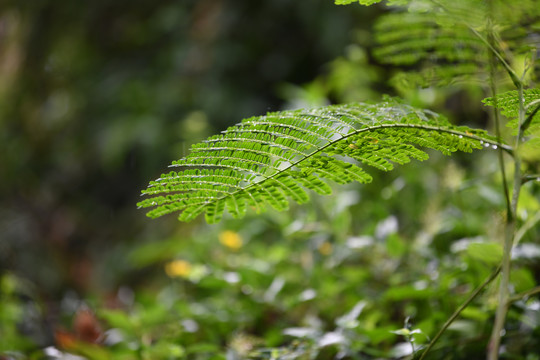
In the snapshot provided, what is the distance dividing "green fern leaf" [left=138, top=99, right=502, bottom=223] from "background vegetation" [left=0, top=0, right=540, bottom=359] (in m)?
0.31

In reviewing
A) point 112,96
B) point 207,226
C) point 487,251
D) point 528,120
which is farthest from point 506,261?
point 112,96

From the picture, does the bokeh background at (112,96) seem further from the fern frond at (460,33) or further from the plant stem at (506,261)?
the plant stem at (506,261)

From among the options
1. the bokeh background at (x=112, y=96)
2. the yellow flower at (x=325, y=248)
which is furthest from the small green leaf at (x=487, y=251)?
the bokeh background at (x=112, y=96)

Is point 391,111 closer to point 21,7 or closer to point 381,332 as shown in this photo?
point 381,332

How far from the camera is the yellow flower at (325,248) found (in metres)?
1.44

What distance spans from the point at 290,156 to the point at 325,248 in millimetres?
920

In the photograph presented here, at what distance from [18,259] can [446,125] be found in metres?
3.67

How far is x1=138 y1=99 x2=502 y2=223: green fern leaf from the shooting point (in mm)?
567

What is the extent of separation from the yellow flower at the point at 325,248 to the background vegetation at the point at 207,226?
0.01 m

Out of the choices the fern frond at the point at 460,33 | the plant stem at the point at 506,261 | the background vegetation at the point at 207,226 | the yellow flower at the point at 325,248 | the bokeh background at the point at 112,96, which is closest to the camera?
the plant stem at the point at 506,261

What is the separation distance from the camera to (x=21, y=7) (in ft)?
13.7

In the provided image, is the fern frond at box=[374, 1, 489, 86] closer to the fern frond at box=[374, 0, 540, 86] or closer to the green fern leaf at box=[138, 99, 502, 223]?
the fern frond at box=[374, 0, 540, 86]


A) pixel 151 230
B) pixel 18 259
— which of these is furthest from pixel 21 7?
pixel 151 230

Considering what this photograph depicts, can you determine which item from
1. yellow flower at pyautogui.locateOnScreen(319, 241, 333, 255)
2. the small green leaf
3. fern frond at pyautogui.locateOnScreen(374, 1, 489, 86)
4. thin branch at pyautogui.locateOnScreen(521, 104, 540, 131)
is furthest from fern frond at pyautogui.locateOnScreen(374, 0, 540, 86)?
yellow flower at pyautogui.locateOnScreen(319, 241, 333, 255)
